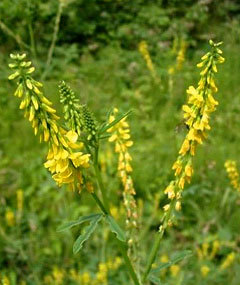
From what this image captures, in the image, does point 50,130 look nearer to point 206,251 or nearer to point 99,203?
point 99,203

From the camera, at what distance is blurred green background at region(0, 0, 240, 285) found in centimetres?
306

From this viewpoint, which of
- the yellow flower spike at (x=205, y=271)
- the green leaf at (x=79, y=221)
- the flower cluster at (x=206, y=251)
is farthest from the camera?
the flower cluster at (x=206, y=251)

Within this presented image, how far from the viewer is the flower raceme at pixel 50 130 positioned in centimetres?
109

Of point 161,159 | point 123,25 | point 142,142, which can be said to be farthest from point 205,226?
point 123,25

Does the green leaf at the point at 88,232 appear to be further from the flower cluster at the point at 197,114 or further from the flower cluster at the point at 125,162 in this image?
the flower cluster at the point at 125,162

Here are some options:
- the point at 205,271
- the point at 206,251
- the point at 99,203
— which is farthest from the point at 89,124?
the point at 206,251

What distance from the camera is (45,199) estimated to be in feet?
12.4

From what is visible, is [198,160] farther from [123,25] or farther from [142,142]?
[123,25]

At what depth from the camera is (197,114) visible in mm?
1285

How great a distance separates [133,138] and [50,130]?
10.7ft

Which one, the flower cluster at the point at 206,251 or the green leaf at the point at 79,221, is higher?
the green leaf at the point at 79,221

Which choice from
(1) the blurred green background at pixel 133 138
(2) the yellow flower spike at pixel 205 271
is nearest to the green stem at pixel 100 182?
(1) the blurred green background at pixel 133 138

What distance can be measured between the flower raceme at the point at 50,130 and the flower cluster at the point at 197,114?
0.30 metres

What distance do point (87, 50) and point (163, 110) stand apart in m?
1.77
